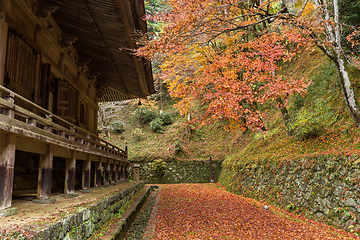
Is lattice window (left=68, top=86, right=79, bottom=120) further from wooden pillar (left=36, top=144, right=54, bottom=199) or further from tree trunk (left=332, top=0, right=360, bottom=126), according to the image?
tree trunk (left=332, top=0, right=360, bottom=126)

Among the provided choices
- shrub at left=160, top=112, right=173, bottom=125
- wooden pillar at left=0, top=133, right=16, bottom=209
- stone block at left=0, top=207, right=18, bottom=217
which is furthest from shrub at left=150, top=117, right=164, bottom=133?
stone block at left=0, top=207, right=18, bottom=217

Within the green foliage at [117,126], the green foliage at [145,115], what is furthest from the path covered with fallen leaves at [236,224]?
the green foliage at [145,115]

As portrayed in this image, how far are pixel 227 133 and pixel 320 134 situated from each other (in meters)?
16.9

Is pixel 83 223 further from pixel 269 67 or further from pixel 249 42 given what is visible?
pixel 249 42

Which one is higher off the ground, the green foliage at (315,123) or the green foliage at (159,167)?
the green foliage at (315,123)

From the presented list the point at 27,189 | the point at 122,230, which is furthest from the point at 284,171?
the point at 27,189

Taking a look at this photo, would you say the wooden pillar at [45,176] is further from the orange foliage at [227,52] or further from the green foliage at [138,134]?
the green foliage at [138,134]

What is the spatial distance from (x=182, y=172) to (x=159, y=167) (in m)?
2.22

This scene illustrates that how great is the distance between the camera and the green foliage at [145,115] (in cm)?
3244

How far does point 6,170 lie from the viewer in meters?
3.86

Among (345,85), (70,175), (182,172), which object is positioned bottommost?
(182,172)

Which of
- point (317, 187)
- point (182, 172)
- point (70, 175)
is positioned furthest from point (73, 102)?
point (182, 172)

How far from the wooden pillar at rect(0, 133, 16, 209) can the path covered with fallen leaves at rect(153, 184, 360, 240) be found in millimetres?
3514

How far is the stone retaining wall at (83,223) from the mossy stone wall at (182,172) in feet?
50.6
